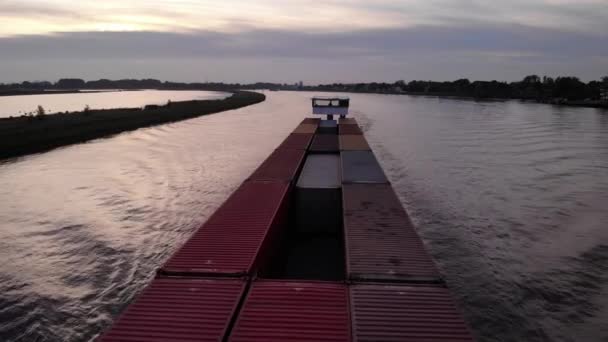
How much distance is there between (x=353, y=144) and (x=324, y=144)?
18.3 ft

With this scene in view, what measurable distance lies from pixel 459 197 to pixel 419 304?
22889 mm

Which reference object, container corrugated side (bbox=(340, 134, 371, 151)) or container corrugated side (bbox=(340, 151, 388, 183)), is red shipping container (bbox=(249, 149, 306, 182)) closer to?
container corrugated side (bbox=(340, 151, 388, 183))

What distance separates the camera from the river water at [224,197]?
15.4 metres

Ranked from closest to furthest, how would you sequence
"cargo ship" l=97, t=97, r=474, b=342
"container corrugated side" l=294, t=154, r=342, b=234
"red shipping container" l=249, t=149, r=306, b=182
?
"cargo ship" l=97, t=97, r=474, b=342, "container corrugated side" l=294, t=154, r=342, b=234, "red shipping container" l=249, t=149, r=306, b=182

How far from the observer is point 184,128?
77000mm

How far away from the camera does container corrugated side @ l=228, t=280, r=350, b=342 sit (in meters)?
8.86

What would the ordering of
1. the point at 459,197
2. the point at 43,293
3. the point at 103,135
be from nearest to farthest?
the point at 43,293
the point at 459,197
the point at 103,135

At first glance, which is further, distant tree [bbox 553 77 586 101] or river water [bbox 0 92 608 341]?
distant tree [bbox 553 77 586 101]

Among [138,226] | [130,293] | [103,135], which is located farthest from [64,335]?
[103,135]

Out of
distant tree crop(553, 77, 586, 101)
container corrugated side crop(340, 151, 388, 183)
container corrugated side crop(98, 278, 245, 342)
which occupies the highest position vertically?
distant tree crop(553, 77, 586, 101)

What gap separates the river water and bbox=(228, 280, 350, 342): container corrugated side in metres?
7.32

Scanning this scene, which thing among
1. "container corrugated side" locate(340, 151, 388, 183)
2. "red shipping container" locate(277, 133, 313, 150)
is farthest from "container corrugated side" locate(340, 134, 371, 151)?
"red shipping container" locate(277, 133, 313, 150)

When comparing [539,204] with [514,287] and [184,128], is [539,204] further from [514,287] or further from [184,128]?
[184,128]

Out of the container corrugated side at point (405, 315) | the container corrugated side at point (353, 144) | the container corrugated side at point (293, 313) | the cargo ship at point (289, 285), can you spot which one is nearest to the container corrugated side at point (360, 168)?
the container corrugated side at point (353, 144)
